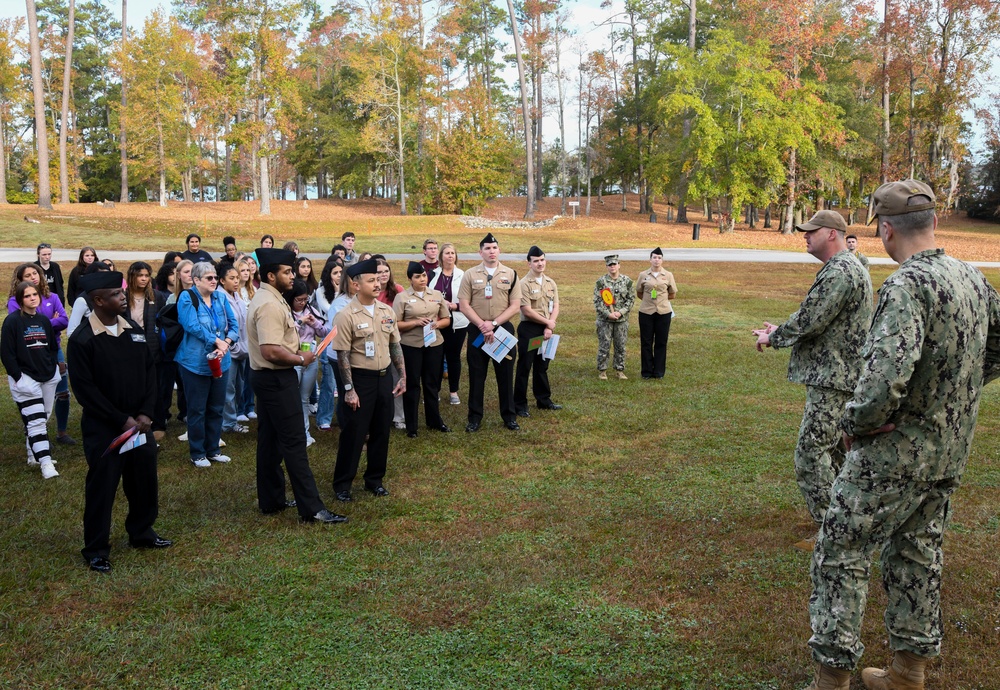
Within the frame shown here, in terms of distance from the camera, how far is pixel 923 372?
11.4 ft

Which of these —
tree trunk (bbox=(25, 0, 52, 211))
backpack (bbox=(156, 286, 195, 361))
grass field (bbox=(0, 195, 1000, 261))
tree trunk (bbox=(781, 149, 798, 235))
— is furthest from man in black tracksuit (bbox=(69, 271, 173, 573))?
tree trunk (bbox=(25, 0, 52, 211))

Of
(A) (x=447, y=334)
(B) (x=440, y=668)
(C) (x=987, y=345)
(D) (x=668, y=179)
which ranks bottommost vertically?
(B) (x=440, y=668)

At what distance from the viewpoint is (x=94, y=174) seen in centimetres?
6681

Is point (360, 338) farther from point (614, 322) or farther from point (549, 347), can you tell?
point (614, 322)

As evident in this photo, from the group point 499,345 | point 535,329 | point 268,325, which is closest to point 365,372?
point 268,325

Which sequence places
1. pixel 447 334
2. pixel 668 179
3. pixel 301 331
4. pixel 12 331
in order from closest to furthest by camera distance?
pixel 12 331 → pixel 301 331 → pixel 447 334 → pixel 668 179

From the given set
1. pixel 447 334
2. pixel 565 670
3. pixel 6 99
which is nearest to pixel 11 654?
pixel 565 670

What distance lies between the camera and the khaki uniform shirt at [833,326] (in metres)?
4.95

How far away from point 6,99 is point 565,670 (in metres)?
70.6

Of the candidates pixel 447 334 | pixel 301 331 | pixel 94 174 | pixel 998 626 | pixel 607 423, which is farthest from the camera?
pixel 94 174

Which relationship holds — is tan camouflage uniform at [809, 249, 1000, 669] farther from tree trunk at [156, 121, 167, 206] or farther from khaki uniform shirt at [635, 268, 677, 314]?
tree trunk at [156, 121, 167, 206]

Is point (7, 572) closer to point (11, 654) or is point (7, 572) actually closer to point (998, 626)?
point (11, 654)

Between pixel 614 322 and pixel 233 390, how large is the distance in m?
5.69

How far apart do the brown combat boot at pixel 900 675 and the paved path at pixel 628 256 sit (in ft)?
79.9
